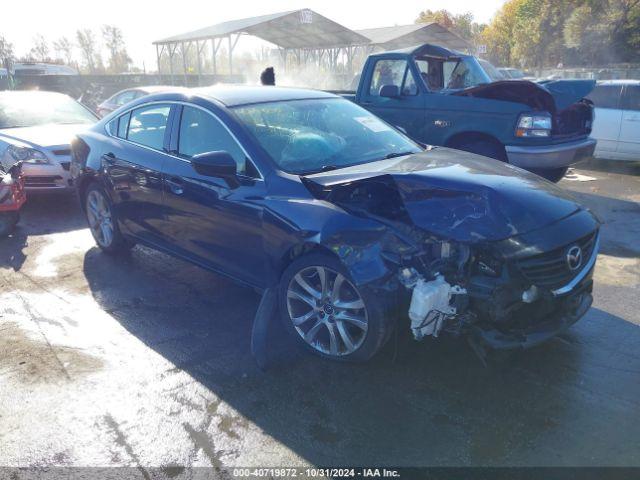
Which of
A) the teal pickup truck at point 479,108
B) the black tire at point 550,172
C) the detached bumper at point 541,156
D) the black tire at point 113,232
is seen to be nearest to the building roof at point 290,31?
the teal pickup truck at point 479,108

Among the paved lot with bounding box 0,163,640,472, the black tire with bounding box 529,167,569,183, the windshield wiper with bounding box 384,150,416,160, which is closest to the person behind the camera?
the paved lot with bounding box 0,163,640,472

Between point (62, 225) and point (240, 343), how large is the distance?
14.1 ft

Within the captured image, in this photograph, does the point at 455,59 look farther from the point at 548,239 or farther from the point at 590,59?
the point at 590,59

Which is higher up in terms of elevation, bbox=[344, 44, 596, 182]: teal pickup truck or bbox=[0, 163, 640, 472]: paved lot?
bbox=[344, 44, 596, 182]: teal pickup truck

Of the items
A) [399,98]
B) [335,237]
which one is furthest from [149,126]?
[399,98]

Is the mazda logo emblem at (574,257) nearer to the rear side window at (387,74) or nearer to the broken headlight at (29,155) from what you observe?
the rear side window at (387,74)

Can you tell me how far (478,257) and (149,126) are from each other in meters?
3.16

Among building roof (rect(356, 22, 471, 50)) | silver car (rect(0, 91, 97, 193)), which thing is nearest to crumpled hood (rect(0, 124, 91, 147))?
silver car (rect(0, 91, 97, 193))

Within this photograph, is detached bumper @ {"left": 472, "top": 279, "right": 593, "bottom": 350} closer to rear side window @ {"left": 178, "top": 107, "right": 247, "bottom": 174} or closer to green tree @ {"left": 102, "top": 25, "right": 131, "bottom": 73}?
rear side window @ {"left": 178, "top": 107, "right": 247, "bottom": 174}

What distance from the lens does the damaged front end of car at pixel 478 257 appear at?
2941 millimetres

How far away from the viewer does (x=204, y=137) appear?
160 inches

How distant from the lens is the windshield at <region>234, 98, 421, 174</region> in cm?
377

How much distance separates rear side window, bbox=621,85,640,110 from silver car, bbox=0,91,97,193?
9498 millimetres

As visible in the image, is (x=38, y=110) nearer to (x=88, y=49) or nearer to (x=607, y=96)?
(x=607, y=96)
